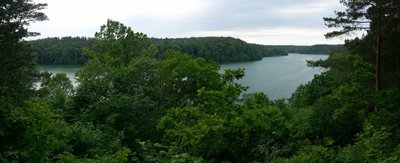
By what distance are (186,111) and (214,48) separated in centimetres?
7542

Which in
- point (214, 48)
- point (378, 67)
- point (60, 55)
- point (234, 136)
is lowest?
point (234, 136)

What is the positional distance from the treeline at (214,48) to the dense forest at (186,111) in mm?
52337

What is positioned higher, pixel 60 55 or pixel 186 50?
pixel 186 50

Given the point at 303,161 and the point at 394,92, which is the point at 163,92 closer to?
the point at 394,92

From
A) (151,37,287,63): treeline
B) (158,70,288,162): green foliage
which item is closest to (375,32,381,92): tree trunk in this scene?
(158,70,288,162): green foliage

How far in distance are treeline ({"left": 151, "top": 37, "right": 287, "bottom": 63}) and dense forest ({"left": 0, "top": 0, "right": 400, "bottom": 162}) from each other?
172 ft

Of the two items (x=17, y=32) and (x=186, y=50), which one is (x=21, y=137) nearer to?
(x=17, y=32)

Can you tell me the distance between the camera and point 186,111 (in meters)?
13.3

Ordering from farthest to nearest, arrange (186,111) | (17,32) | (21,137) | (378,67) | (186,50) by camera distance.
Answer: (186,50) < (17,32) < (378,67) < (186,111) < (21,137)

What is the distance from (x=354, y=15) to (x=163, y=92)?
9.55 metres

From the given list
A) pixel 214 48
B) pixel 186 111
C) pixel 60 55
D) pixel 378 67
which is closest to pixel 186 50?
pixel 214 48

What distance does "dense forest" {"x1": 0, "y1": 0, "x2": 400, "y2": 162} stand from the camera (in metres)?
6.18

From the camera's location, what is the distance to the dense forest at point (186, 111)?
20.3ft

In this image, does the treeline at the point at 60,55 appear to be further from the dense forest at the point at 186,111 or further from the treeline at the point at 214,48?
the dense forest at the point at 186,111
